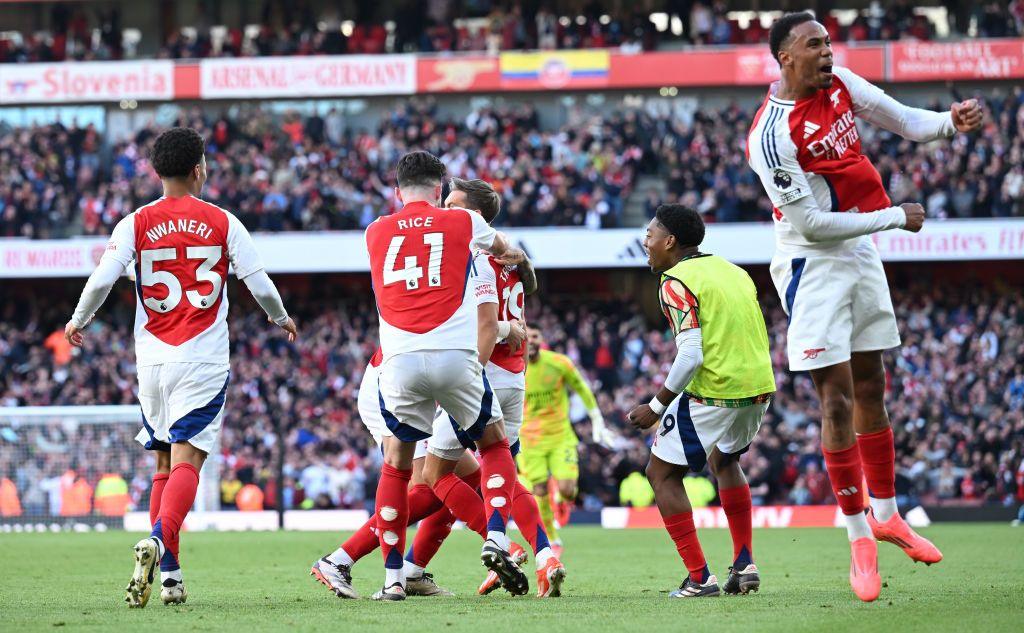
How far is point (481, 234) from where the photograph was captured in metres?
7.10

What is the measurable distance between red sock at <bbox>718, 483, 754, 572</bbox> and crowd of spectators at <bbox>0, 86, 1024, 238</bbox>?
19257 millimetres

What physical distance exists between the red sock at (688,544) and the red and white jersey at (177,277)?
256 cm

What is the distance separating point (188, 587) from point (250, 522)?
13.1 metres

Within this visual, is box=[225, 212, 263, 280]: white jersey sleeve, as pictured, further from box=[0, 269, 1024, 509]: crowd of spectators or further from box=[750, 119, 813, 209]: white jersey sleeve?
box=[0, 269, 1024, 509]: crowd of spectators

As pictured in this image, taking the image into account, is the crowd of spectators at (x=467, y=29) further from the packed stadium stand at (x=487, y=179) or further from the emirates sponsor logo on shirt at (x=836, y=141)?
the emirates sponsor logo on shirt at (x=836, y=141)

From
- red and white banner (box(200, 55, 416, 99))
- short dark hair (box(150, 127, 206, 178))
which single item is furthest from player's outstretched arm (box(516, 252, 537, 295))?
red and white banner (box(200, 55, 416, 99))

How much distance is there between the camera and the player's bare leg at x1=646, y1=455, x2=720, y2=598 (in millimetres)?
7340

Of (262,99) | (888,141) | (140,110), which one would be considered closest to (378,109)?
(262,99)

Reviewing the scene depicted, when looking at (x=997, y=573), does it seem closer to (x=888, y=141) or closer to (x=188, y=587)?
(x=188, y=587)

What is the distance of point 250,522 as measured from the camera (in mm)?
21703

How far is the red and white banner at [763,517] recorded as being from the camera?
20719 millimetres

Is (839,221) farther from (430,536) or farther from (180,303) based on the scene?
(180,303)

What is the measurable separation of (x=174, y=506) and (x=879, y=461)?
11.5 ft

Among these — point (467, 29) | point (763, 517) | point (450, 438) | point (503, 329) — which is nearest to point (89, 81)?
point (467, 29)
